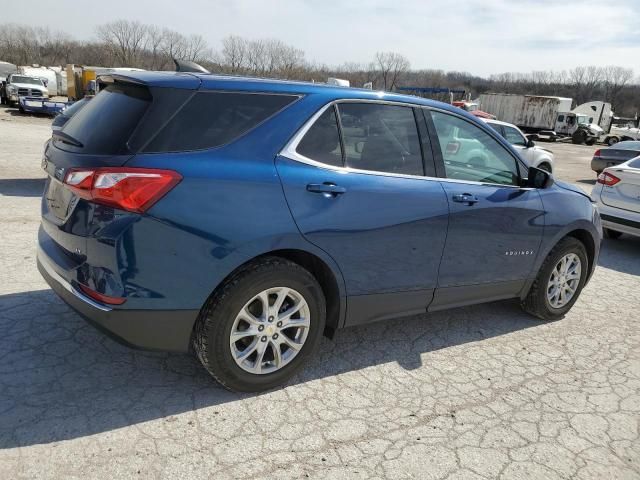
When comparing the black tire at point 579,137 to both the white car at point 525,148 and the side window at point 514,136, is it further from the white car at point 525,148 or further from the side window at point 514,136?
the side window at point 514,136

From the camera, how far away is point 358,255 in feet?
10.2

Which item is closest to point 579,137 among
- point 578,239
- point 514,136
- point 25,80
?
point 514,136

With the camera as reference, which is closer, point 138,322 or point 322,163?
point 138,322

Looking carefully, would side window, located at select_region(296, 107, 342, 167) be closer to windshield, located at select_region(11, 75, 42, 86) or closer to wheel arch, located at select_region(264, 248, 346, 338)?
wheel arch, located at select_region(264, 248, 346, 338)

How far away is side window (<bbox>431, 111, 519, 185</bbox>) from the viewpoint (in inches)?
142

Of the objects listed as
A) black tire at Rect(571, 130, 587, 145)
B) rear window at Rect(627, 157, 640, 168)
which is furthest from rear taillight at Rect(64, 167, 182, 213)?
→ black tire at Rect(571, 130, 587, 145)

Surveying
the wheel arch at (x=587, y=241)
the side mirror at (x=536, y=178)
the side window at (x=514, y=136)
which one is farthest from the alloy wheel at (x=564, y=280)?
the side window at (x=514, y=136)

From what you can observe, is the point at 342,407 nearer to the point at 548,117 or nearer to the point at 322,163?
the point at 322,163

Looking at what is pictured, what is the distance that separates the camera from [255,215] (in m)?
2.66

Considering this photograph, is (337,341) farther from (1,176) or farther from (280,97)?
(1,176)

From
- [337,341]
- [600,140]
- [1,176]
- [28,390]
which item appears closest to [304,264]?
[337,341]

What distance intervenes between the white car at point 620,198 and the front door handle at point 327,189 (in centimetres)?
591

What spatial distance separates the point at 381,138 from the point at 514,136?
37.4 feet

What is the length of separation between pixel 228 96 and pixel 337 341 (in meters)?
1.95
